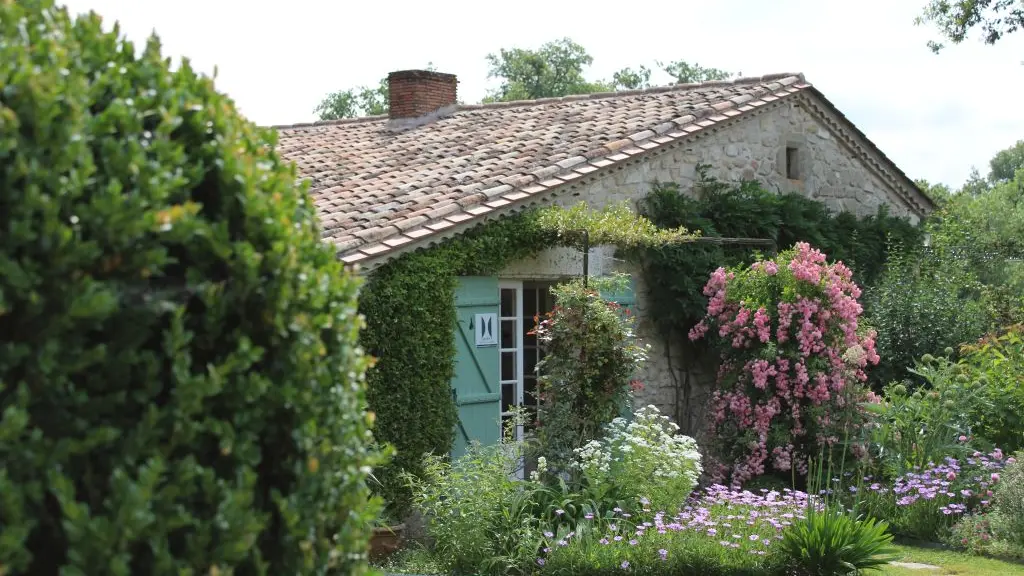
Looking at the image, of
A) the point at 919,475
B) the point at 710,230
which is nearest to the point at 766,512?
the point at 919,475

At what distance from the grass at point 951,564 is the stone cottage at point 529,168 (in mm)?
3405

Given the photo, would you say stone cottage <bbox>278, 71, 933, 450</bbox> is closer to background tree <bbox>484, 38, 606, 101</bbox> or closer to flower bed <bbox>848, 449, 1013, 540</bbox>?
flower bed <bbox>848, 449, 1013, 540</bbox>

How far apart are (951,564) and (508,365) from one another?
4.17 m

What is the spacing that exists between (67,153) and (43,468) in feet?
2.25

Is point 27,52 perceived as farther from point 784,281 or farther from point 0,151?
point 784,281

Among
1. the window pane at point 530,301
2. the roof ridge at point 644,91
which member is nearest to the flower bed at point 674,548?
the window pane at point 530,301

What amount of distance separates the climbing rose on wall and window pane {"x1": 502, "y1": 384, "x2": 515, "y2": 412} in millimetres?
1969

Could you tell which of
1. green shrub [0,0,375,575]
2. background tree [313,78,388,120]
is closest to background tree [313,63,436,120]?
background tree [313,78,388,120]

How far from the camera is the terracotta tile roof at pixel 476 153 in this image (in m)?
9.70

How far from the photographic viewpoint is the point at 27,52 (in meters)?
2.62

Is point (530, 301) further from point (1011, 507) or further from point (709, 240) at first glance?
point (1011, 507)

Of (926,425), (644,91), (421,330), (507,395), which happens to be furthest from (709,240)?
(644,91)

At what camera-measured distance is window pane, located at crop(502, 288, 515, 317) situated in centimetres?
1046

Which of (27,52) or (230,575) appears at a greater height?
(27,52)
